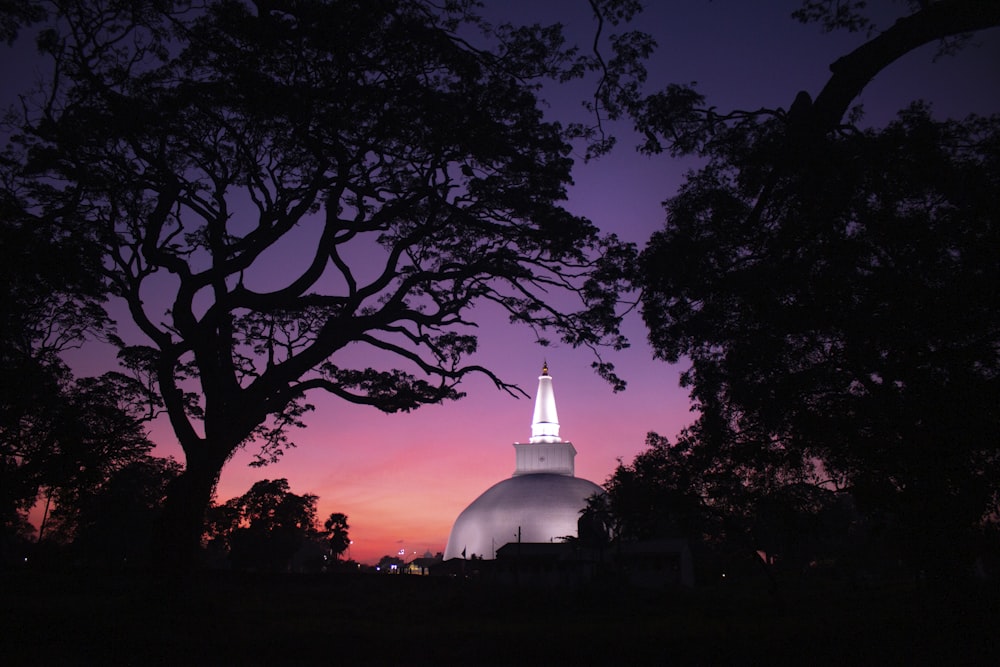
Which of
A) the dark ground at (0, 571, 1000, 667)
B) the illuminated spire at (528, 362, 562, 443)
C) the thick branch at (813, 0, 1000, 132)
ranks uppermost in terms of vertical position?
the illuminated spire at (528, 362, 562, 443)

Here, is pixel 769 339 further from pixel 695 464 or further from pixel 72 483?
pixel 72 483

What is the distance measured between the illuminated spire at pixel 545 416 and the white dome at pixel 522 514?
193 inches

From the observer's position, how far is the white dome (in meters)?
67.8

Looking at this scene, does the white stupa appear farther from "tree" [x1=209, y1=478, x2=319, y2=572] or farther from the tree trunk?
the tree trunk

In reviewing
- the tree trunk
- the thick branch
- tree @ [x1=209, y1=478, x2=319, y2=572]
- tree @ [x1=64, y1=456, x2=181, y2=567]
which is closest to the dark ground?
the tree trunk

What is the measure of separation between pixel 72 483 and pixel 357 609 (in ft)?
35.3

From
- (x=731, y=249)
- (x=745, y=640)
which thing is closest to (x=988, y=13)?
(x=731, y=249)

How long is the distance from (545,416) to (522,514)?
13427 millimetres

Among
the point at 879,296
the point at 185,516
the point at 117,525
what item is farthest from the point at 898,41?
the point at 117,525

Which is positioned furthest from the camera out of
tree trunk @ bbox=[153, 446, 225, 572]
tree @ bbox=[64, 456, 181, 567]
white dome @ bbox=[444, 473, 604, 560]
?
white dome @ bbox=[444, 473, 604, 560]

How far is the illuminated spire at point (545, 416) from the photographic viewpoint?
7806 centimetres

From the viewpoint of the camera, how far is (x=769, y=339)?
10492 millimetres

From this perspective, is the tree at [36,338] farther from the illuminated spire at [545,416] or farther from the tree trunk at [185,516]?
the illuminated spire at [545,416]

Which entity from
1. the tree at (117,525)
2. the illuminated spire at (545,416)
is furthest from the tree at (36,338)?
the illuminated spire at (545,416)
